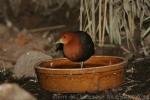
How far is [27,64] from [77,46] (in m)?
1.33

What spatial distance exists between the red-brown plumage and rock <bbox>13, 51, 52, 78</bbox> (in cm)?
111

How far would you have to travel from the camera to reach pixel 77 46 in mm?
5383

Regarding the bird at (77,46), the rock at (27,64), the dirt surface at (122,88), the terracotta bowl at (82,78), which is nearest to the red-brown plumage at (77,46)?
the bird at (77,46)

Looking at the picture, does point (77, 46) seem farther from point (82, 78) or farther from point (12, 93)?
point (12, 93)

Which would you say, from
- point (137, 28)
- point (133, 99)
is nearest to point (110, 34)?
point (137, 28)

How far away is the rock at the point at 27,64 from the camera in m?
6.47

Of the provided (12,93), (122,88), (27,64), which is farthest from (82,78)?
(27,64)

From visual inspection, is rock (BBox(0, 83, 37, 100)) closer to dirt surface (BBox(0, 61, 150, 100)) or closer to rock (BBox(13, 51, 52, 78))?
dirt surface (BBox(0, 61, 150, 100))

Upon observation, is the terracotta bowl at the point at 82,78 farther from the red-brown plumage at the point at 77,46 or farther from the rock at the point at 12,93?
the rock at the point at 12,93

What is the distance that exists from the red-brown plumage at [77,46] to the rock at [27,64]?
3.64ft

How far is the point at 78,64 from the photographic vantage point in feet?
19.5

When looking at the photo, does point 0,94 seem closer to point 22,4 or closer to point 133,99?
point 133,99

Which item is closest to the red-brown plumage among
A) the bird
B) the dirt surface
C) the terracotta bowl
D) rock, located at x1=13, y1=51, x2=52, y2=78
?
the bird

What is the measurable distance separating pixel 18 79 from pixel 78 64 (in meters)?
0.79
